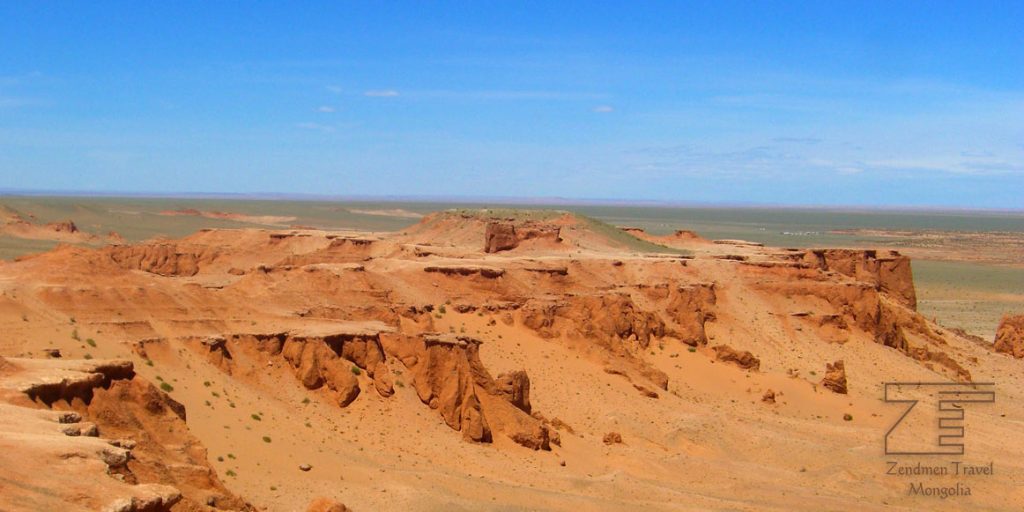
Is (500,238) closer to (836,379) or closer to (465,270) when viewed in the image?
(465,270)

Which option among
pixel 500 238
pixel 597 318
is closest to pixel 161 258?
pixel 500 238

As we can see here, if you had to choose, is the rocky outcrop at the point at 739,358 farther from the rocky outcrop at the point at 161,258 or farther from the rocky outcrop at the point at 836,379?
the rocky outcrop at the point at 161,258

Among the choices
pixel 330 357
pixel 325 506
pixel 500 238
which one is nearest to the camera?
pixel 325 506

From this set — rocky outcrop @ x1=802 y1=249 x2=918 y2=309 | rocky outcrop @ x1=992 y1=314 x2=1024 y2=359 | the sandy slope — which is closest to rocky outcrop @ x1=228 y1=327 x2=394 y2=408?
the sandy slope

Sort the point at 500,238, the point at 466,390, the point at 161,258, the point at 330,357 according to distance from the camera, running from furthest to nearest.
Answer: the point at 500,238
the point at 161,258
the point at 466,390
the point at 330,357

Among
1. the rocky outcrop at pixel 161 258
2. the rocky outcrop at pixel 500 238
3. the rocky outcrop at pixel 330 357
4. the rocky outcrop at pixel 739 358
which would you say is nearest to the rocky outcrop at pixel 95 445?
the rocky outcrop at pixel 330 357

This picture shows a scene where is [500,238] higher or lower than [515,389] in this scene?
higher

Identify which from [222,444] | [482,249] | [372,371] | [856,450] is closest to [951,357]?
[856,450]
